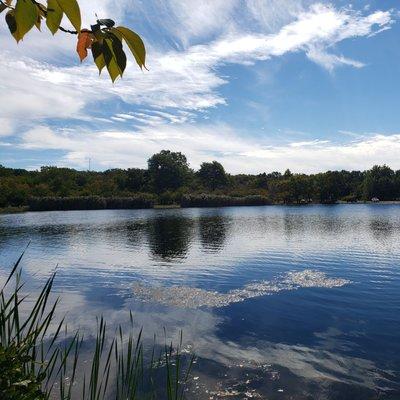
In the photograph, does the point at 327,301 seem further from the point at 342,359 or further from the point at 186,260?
the point at 186,260

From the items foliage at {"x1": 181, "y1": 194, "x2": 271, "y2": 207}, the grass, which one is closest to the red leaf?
the grass

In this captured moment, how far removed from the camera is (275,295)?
68.6ft

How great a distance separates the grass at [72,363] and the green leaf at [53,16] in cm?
275

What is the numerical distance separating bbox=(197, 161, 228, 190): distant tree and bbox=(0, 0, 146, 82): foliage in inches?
7258

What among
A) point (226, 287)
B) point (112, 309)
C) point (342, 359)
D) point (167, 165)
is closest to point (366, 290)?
point (226, 287)

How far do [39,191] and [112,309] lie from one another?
467 feet

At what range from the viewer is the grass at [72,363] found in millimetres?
4016

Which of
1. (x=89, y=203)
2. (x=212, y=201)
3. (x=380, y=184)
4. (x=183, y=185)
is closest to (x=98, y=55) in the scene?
(x=89, y=203)

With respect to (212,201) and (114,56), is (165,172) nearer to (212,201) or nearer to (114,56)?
(212,201)

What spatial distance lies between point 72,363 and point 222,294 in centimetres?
1019

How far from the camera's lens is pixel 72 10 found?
1743 mm

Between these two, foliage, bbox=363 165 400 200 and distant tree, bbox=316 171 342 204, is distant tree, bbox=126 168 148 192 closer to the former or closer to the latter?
distant tree, bbox=316 171 342 204

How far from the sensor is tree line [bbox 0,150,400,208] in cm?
14938

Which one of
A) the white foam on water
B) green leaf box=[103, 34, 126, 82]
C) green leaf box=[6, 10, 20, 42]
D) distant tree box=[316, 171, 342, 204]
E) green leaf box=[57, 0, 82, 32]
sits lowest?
the white foam on water
